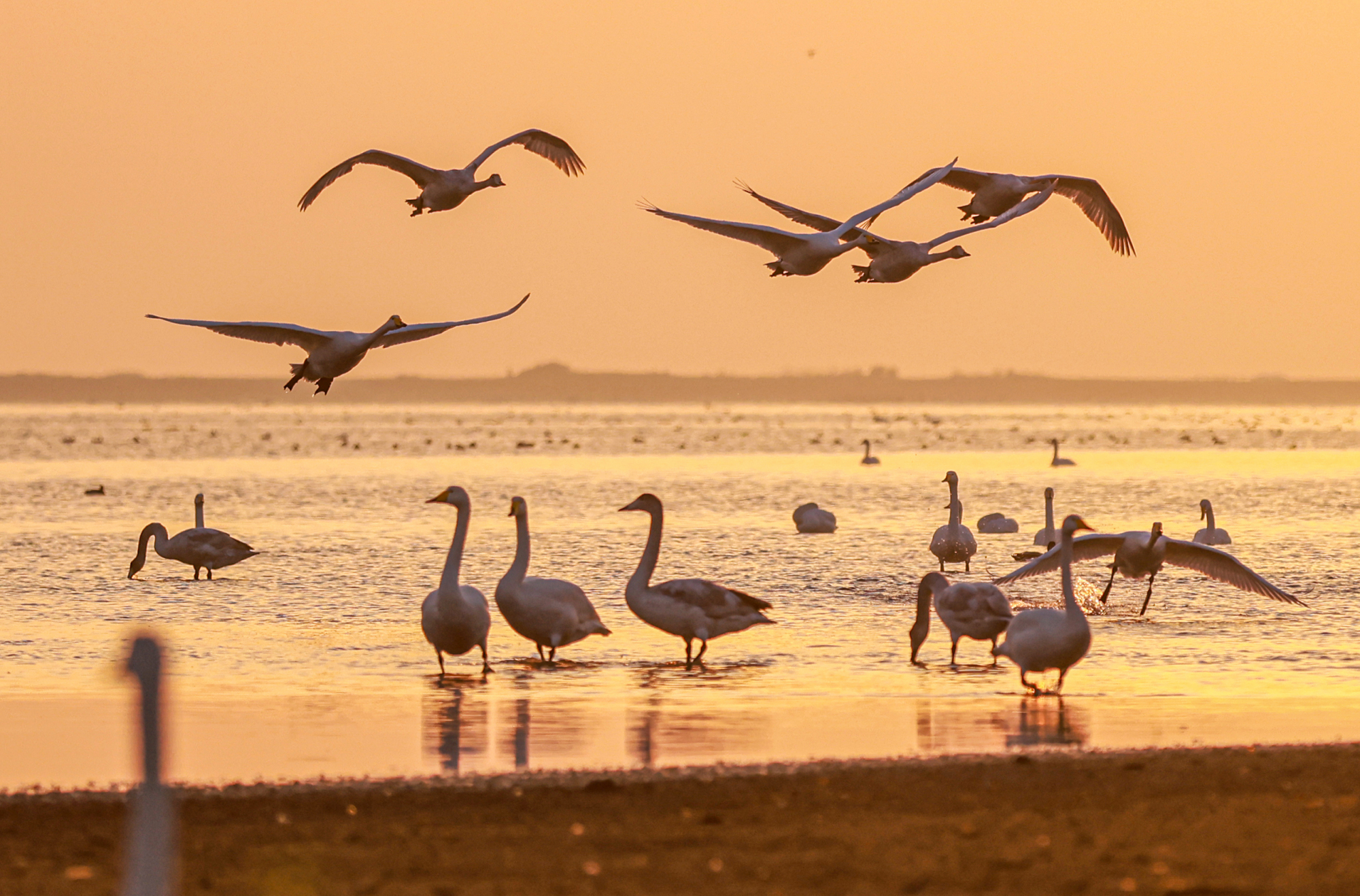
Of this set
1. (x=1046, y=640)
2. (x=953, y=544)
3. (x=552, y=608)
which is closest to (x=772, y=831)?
(x=1046, y=640)

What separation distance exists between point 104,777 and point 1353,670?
10186 mm

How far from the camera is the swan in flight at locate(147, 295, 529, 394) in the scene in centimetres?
1842

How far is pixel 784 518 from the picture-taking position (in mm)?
37562

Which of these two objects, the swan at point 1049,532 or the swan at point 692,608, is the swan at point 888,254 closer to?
the swan at point 692,608

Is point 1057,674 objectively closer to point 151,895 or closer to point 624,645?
point 624,645

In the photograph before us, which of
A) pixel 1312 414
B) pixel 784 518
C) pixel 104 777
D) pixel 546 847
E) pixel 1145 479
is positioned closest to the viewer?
pixel 546 847

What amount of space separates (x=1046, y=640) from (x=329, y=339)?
7685 millimetres

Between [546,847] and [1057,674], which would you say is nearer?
[546,847]

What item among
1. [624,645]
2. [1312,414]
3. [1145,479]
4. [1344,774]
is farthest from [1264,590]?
[1312,414]

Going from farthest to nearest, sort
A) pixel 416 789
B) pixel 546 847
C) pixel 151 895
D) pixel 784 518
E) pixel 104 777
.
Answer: pixel 784 518 < pixel 104 777 < pixel 416 789 < pixel 546 847 < pixel 151 895

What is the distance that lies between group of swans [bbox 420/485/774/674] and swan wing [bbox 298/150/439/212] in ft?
13.2

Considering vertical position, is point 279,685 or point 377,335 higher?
point 377,335

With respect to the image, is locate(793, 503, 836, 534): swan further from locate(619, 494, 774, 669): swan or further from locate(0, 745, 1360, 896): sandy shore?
locate(0, 745, 1360, 896): sandy shore

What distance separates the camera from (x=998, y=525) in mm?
33219
